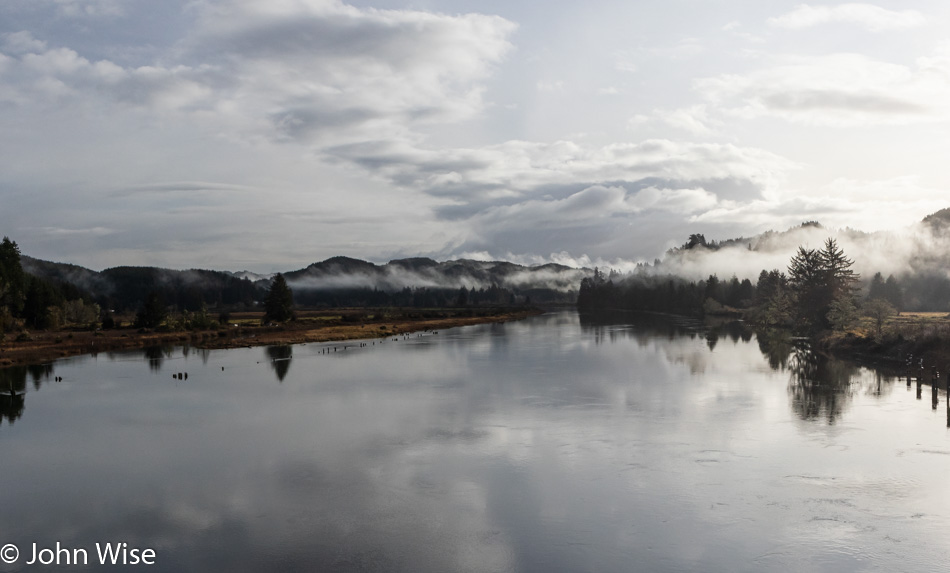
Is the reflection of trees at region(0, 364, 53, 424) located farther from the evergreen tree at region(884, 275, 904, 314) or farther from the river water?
the evergreen tree at region(884, 275, 904, 314)

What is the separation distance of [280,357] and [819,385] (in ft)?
155

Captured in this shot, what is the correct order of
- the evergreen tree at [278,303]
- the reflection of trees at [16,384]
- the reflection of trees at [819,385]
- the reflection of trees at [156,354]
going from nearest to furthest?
the reflection of trees at [819,385]
the reflection of trees at [16,384]
the reflection of trees at [156,354]
the evergreen tree at [278,303]

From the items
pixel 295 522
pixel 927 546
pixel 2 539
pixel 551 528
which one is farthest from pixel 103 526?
pixel 927 546

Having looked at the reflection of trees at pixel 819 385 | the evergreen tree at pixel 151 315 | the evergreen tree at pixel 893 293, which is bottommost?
the reflection of trees at pixel 819 385

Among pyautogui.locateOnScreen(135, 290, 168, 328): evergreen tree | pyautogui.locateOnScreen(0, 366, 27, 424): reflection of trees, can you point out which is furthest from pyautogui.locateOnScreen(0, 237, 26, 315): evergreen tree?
pyautogui.locateOnScreen(0, 366, 27, 424): reflection of trees

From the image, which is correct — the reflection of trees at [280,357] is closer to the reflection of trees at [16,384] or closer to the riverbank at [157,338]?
the riverbank at [157,338]

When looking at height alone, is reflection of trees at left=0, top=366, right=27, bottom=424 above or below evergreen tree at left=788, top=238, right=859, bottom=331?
below

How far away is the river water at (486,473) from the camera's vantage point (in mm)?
17312

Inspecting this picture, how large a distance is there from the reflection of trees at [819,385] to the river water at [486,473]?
38cm

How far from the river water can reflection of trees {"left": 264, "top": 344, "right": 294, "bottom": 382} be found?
711 cm

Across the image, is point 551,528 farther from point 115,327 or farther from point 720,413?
point 115,327

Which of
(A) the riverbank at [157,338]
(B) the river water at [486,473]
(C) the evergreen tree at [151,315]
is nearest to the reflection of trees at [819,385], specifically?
(B) the river water at [486,473]

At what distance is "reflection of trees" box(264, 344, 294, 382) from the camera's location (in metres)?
54.5

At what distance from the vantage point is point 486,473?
24.0 metres
